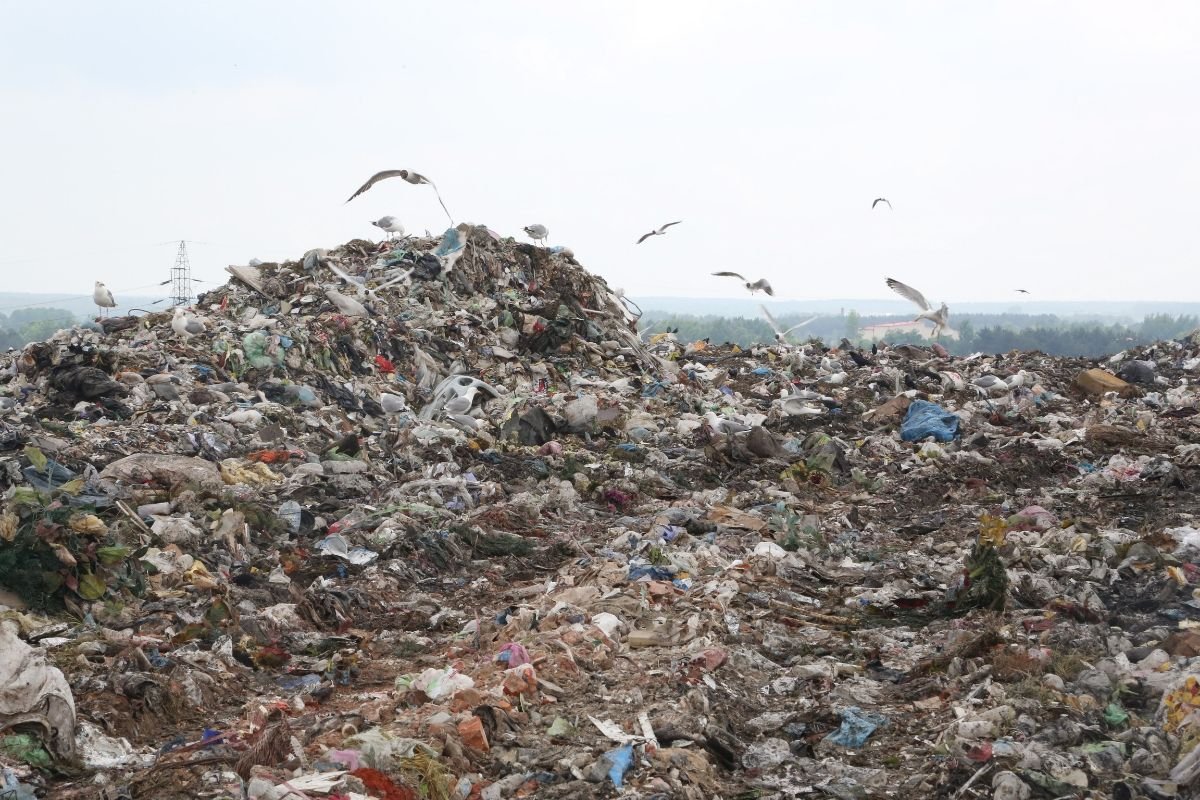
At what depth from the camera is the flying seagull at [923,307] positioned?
1286cm

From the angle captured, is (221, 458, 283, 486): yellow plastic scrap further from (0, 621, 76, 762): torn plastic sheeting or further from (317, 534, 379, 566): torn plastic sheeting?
(0, 621, 76, 762): torn plastic sheeting

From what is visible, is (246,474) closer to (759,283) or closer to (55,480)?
(55,480)

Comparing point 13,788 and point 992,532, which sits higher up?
point 992,532

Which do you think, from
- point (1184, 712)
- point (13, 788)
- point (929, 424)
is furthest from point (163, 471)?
point (929, 424)

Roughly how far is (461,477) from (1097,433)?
5779 millimetres

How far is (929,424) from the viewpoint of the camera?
1022 cm

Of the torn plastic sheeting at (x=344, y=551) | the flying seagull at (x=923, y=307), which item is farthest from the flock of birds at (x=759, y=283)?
the torn plastic sheeting at (x=344, y=551)

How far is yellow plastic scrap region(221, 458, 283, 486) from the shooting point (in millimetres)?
7246

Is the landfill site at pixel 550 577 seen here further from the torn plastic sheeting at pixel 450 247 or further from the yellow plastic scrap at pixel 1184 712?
the torn plastic sheeting at pixel 450 247

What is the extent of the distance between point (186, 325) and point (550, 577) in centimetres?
666

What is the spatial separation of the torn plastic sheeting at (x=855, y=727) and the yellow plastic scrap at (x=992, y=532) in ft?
5.48

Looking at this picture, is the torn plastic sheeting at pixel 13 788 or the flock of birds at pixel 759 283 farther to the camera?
the flock of birds at pixel 759 283

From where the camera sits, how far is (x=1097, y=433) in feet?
30.7

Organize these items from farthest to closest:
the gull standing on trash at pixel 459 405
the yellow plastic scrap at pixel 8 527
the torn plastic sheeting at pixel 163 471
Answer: the gull standing on trash at pixel 459 405, the torn plastic sheeting at pixel 163 471, the yellow plastic scrap at pixel 8 527
